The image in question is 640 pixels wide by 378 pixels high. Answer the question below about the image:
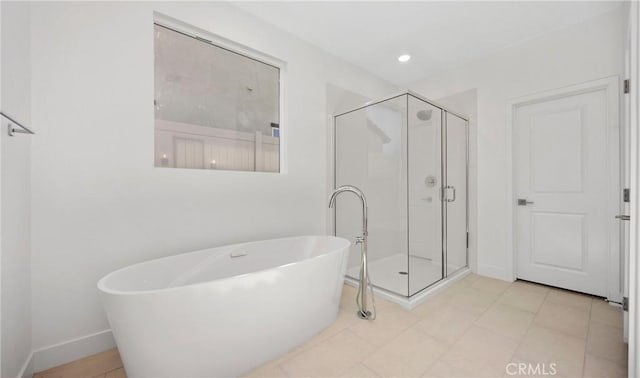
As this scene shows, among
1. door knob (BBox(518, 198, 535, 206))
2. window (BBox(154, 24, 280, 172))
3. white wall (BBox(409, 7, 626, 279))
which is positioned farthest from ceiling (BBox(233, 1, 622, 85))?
door knob (BBox(518, 198, 535, 206))

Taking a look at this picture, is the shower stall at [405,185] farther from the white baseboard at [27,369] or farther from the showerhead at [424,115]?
the white baseboard at [27,369]

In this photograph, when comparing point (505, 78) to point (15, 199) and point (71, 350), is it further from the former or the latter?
point (71, 350)

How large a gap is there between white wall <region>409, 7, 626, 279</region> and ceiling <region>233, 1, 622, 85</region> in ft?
0.37

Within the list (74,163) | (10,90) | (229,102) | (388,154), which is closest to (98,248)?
(74,163)

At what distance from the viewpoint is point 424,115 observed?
2621mm

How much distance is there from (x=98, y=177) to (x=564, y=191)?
3826 millimetres

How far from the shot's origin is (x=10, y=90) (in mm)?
1150

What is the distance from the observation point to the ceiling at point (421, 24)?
81.7 inches

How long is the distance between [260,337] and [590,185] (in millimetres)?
3032

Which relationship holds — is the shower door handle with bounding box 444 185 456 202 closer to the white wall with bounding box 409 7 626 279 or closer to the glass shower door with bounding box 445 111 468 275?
the glass shower door with bounding box 445 111 468 275

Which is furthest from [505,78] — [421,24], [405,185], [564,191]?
[405,185]

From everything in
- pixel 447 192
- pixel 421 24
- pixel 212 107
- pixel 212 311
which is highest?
pixel 421 24

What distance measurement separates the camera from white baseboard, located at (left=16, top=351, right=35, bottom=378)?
123 centimetres

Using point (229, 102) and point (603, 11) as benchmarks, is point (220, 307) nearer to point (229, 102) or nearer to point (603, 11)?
point (229, 102)
